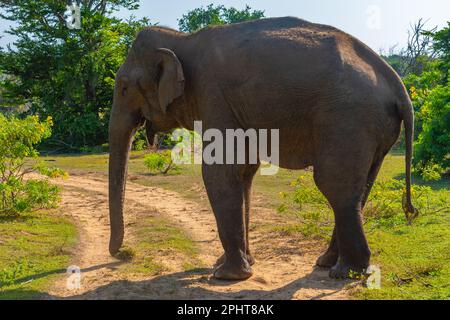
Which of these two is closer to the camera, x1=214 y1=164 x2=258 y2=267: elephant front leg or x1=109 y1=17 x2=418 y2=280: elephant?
x1=109 y1=17 x2=418 y2=280: elephant

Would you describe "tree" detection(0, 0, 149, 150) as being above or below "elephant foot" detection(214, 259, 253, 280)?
above

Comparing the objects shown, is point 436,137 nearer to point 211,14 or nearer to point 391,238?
point 391,238

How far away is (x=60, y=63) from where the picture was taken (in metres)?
31.4

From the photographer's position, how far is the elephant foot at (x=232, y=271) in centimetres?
597

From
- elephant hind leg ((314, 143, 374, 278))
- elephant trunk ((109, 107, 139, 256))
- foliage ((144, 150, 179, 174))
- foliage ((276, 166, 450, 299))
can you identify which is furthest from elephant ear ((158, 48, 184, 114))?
foliage ((144, 150, 179, 174))

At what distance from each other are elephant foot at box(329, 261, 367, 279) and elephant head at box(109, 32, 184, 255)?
2.64 metres

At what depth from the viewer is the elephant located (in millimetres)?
5543

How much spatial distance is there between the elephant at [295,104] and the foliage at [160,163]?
979cm

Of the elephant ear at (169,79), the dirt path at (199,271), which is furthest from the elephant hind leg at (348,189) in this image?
the elephant ear at (169,79)

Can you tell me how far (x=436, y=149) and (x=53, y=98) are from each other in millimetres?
24335

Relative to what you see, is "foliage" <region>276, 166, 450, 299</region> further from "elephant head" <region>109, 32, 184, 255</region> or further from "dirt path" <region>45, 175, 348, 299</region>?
"elephant head" <region>109, 32, 184, 255</region>

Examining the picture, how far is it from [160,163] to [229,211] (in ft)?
35.0

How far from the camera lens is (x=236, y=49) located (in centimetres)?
600

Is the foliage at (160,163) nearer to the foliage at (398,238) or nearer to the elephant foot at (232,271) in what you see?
the foliage at (398,238)
